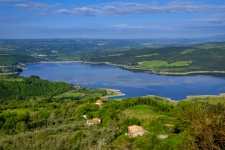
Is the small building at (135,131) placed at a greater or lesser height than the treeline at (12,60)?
greater

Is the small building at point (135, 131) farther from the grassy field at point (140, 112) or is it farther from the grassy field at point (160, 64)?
the grassy field at point (160, 64)

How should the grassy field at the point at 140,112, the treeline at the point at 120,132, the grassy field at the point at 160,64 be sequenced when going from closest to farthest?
1. the treeline at the point at 120,132
2. the grassy field at the point at 140,112
3. the grassy field at the point at 160,64

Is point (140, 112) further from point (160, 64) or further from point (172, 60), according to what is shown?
point (172, 60)

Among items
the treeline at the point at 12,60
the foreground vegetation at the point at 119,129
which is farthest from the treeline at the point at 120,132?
the treeline at the point at 12,60

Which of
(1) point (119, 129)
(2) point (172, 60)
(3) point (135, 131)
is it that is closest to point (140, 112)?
(3) point (135, 131)

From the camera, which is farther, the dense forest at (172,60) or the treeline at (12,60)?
the treeline at (12,60)

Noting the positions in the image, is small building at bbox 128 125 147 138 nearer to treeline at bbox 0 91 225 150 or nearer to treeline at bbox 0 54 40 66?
treeline at bbox 0 91 225 150

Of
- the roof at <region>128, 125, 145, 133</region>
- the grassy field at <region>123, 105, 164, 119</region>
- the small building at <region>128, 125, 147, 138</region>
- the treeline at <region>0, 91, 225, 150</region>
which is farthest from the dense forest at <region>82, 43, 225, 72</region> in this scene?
the small building at <region>128, 125, 147, 138</region>

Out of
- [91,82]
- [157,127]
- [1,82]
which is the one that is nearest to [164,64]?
[91,82]

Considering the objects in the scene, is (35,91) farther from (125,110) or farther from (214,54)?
(214,54)

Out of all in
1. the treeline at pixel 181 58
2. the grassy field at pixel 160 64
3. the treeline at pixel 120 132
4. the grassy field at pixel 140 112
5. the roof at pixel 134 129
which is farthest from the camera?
the grassy field at pixel 160 64
